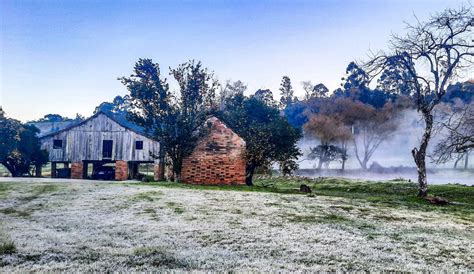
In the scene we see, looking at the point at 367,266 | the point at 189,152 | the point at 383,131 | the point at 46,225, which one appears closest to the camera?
the point at 367,266

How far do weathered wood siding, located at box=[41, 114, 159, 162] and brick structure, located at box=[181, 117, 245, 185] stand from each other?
15.8m

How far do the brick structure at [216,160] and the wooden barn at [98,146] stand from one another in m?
15.8

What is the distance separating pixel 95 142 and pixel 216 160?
23.5 meters

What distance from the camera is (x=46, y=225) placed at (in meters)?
11.5

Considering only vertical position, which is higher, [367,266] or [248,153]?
[248,153]

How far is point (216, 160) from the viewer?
34.3 meters

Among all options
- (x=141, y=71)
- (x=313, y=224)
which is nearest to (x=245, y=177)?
(x=141, y=71)

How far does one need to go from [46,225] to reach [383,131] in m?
63.5

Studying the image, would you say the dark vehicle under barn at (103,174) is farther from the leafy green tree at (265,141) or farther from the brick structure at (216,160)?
the leafy green tree at (265,141)

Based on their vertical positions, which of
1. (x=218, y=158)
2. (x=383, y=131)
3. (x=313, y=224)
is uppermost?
(x=383, y=131)

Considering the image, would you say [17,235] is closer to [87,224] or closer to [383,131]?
[87,224]

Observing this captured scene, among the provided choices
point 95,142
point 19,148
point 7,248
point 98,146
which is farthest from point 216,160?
point 19,148

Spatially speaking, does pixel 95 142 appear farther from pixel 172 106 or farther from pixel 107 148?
pixel 172 106

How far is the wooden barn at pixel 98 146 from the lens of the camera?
48656 mm
